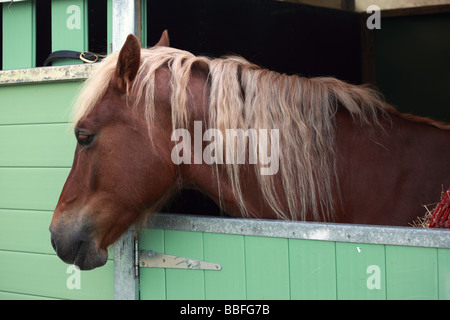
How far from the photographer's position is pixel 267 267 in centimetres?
153

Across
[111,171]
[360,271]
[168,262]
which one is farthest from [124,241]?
[360,271]

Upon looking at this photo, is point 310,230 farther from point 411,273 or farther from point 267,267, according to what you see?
point 411,273

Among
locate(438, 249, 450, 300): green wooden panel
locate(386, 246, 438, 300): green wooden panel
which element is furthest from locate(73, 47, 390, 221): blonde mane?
locate(438, 249, 450, 300): green wooden panel

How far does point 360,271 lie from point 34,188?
1.47 metres

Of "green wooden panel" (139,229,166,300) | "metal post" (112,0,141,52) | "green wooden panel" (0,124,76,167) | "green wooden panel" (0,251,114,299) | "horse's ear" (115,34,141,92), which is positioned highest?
"metal post" (112,0,141,52)

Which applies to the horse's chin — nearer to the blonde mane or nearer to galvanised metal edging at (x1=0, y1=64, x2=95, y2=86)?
the blonde mane

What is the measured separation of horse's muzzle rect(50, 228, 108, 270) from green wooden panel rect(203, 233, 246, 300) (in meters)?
0.38

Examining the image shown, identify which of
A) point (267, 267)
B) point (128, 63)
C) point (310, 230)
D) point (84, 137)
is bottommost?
point (267, 267)

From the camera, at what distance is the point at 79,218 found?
156cm

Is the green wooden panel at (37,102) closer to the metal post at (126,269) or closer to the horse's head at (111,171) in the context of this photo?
the horse's head at (111,171)

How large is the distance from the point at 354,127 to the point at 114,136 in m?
0.89

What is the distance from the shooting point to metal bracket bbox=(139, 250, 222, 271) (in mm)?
1654

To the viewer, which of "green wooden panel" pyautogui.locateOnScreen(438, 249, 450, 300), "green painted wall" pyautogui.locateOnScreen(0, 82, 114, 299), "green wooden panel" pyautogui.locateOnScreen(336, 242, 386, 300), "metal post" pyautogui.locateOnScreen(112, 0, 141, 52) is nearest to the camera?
"green wooden panel" pyautogui.locateOnScreen(438, 249, 450, 300)
